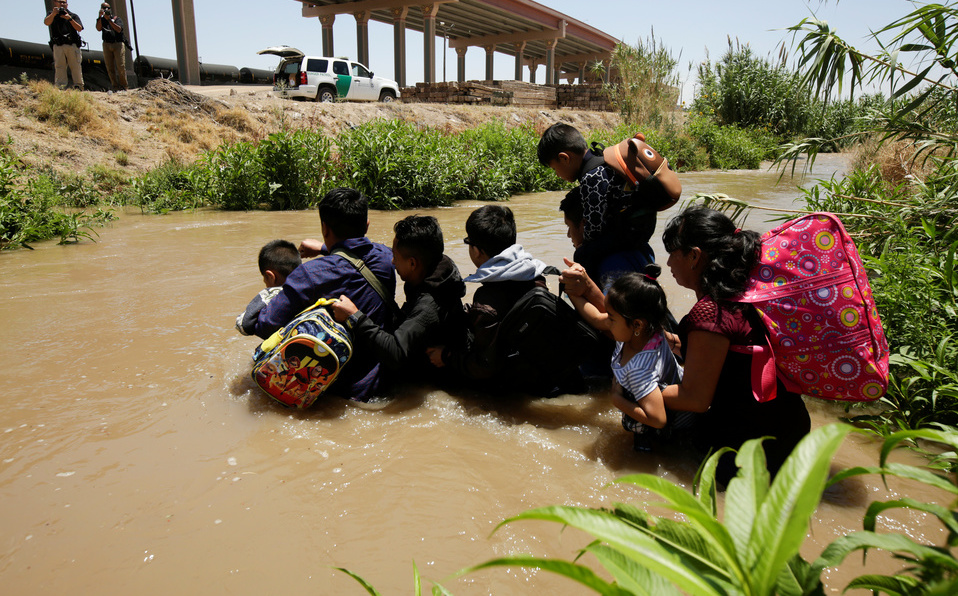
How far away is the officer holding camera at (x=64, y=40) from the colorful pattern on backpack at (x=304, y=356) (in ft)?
41.9

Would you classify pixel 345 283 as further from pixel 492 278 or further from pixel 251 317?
pixel 492 278

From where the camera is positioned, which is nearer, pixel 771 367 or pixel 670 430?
pixel 771 367

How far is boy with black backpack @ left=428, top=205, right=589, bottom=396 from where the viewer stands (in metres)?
2.75

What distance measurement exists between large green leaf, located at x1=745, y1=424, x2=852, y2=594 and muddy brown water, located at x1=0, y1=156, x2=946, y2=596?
111 centimetres

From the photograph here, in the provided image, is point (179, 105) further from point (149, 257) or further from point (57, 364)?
point (57, 364)

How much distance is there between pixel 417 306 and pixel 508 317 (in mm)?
457

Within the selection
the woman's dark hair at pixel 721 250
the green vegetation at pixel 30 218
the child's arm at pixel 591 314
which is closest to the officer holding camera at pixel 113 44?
the green vegetation at pixel 30 218

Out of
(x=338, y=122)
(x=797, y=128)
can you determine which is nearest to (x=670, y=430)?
(x=338, y=122)

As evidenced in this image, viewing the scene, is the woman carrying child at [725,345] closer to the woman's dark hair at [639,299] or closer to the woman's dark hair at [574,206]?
the woman's dark hair at [639,299]

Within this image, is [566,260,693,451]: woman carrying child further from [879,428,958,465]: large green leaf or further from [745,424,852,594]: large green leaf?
[745,424,852,594]: large green leaf

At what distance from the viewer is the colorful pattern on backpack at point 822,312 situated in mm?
2029

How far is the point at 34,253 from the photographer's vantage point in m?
6.06

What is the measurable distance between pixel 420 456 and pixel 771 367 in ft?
4.66

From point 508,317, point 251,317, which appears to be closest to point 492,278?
point 508,317
